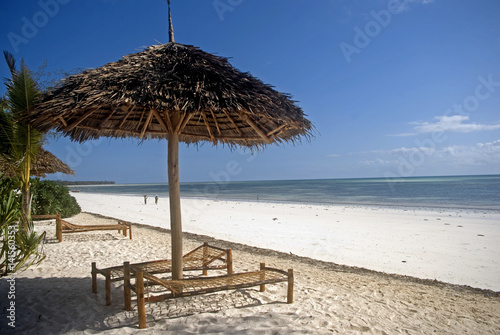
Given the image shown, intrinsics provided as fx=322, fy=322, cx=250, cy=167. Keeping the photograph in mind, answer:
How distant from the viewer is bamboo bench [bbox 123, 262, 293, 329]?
3180 mm

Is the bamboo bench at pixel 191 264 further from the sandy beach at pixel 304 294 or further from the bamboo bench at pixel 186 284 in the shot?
the bamboo bench at pixel 186 284

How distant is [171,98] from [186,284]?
1.96m

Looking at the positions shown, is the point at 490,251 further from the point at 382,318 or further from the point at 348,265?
the point at 382,318

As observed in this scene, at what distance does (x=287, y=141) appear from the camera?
500 cm

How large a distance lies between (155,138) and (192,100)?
2.42m

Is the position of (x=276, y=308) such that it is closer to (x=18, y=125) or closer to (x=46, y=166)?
(x=18, y=125)

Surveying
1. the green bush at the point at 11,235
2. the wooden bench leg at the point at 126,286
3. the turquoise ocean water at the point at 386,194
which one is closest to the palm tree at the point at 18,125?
the green bush at the point at 11,235

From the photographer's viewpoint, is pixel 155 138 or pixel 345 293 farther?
pixel 155 138

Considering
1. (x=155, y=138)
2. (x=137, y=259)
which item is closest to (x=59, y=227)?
(x=137, y=259)

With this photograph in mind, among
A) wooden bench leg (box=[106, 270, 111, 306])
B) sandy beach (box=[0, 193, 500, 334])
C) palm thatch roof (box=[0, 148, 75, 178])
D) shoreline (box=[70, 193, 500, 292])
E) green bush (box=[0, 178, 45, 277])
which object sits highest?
palm thatch roof (box=[0, 148, 75, 178])

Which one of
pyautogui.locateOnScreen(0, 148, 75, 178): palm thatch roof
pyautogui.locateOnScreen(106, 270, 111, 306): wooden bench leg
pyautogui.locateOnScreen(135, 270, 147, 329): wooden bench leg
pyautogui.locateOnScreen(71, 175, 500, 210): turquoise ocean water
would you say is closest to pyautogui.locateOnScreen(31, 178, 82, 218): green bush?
pyautogui.locateOnScreen(0, 148, 75, 178): palm thatch roof

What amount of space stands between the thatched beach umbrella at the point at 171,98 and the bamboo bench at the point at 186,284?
0.58 metres

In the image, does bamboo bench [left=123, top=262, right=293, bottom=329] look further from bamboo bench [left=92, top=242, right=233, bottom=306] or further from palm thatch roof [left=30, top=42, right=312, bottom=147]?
palm thatch roof [left=30, top=42, right=312, bottom=147]

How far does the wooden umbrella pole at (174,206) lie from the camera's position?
3.96 metres
